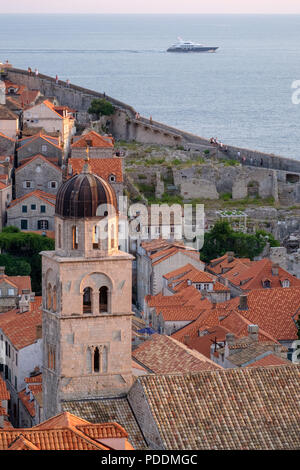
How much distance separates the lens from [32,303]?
Result: 2163 inches

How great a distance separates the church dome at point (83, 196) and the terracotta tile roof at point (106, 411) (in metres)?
4.11

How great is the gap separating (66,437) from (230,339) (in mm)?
18628

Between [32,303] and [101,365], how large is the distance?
69.7 ft

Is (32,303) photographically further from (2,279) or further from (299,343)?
(299,343)

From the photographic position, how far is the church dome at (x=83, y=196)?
1319 inches

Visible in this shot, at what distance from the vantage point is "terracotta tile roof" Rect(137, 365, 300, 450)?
31328 mm

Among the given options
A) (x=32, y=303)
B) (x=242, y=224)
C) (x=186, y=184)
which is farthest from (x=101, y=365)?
(x=186, y=184)

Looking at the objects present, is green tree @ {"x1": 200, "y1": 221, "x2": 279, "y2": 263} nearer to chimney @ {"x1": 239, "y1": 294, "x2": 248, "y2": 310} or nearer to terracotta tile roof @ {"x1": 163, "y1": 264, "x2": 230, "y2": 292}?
terracotta tile roof @ {"x1": 163, "y1": 264, "x2": 230, "y2": 292}

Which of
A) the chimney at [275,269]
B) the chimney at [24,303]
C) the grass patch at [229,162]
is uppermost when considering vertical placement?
the grass patch at [229,162]

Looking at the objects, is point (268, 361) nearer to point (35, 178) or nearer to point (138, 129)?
point (35, 178)

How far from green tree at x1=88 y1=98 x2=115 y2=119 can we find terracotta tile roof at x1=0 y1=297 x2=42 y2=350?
128 ft

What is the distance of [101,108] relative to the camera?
93.0m

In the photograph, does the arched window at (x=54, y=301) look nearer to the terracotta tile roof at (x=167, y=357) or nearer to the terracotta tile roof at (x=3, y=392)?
the terracotta tile roof at (x=167, y=357)

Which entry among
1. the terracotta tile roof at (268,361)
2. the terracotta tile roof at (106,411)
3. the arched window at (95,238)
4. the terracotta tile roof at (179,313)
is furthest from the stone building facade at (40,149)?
the terracotta tile roof at (106,411)
